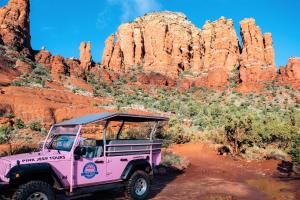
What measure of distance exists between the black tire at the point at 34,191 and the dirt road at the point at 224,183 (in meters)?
2.42

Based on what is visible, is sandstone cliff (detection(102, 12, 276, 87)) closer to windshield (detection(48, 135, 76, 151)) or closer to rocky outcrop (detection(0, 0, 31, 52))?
rocky outcrop (detection(0, 0, 31, 52))

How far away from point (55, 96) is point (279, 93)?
46155 mm

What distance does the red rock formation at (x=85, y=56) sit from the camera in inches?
2986

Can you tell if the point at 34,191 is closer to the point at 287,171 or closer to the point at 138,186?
the point at 138,186

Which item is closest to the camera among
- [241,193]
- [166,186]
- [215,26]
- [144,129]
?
[241,193]

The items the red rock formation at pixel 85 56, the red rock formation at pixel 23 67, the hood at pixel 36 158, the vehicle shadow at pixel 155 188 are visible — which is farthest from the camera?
the red rock formation at pixel 85 56

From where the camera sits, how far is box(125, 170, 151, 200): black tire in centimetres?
848

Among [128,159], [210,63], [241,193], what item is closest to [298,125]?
[241,193]

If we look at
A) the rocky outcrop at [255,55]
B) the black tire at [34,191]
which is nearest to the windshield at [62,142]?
the black tire at [34,191]

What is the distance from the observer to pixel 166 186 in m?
11.2

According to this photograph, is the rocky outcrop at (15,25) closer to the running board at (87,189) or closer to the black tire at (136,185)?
the black tire at (136,185)

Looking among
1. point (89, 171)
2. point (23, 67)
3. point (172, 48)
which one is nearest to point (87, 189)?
point (89, 171)

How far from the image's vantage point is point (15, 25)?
63.0 meters

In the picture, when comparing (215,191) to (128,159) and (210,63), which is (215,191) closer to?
(128,159)
